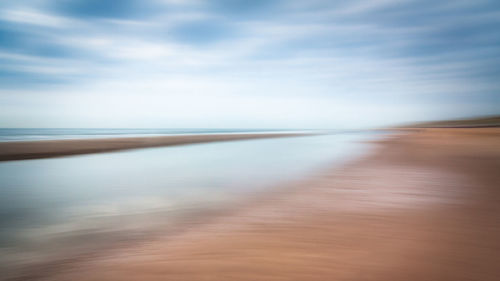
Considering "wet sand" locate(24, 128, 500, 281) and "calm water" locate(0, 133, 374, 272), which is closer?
"wet sand" locate(24, 128, 500, 281)

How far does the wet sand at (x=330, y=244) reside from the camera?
1.72 m

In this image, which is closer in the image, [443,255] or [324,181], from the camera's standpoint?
[443,255]

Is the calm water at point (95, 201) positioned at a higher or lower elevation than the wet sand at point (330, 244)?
higher

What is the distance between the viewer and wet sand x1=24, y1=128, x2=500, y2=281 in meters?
1.72

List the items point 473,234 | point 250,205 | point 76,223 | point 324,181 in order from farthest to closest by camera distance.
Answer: point 324,181, point 250,205, point 76,223, point 473,234

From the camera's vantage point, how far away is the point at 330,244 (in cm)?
214

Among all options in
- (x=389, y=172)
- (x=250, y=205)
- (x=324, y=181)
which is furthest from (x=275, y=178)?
(x=389, y=172)

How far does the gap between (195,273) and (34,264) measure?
1418mm

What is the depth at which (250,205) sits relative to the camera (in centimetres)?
358

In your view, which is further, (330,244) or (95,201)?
(95,201)

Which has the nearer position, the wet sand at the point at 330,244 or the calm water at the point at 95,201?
the wet sand at the point at 330,244

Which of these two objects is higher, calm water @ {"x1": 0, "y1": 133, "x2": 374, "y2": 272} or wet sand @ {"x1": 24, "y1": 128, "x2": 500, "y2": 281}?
calm water @ {"x1": 0, "y1": 133, "x2": 374, "y2": 272}

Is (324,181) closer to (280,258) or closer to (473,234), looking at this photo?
(473,234)

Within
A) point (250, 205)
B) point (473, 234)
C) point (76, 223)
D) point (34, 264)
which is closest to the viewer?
point (34, 264)
